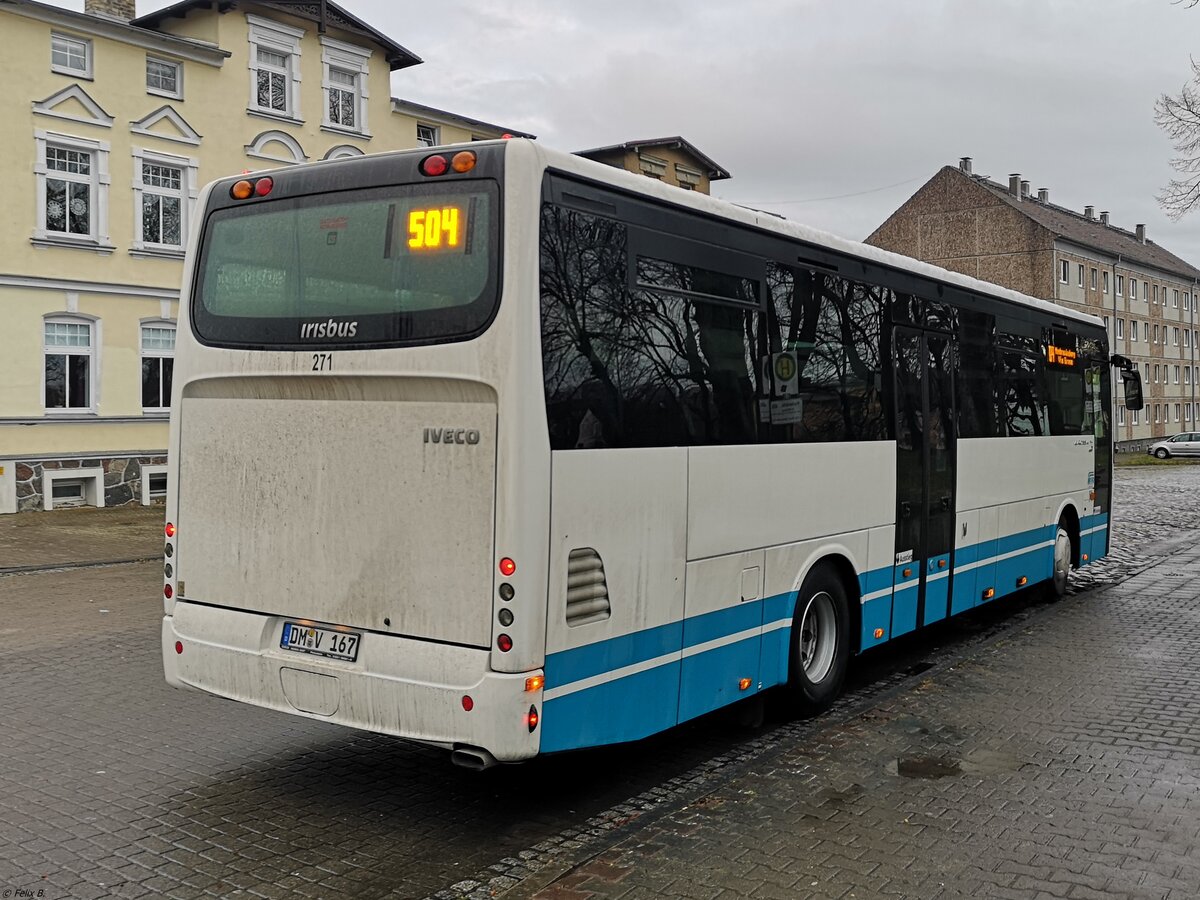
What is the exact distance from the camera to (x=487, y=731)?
5.23 m

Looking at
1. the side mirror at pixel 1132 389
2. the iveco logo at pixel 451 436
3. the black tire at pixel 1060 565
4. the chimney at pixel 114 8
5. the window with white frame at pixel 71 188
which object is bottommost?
the black tire at pixel 1060 565

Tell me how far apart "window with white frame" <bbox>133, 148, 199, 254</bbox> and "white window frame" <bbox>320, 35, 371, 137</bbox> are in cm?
429

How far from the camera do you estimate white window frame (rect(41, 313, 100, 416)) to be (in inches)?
963

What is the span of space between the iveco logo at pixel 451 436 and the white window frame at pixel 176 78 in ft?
79.0

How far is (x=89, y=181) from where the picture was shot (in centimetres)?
2531

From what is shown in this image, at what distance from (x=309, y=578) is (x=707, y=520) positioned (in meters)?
2.15

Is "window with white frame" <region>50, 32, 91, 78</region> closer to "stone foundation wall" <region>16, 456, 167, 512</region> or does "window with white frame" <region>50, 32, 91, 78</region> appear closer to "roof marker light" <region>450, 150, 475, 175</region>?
"stone foundation wall" <region>16, 456, 167, 512</region>

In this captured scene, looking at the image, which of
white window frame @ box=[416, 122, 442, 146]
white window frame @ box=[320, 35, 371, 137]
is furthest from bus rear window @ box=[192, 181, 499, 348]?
white window frame @ box=[416, 122, 442, 146]

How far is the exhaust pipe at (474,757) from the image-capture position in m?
5.28

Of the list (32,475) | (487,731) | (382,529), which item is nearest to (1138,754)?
(487,731)

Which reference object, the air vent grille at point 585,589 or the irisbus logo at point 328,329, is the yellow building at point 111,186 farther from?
the air vent grille at point 585,589

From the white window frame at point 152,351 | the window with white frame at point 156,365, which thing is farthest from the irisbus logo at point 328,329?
the window with white frame at point 156,365

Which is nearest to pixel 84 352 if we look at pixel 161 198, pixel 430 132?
pixel 161 198

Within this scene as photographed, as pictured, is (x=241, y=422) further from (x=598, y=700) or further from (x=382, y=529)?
(x=598, y=700)
